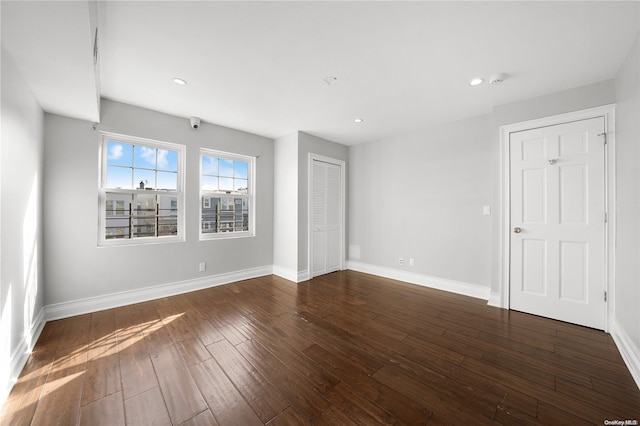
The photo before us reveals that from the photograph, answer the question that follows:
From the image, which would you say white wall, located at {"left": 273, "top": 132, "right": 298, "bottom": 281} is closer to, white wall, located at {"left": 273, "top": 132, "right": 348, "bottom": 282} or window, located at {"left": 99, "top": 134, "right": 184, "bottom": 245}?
white wall, located at {"left": 273, "top": 132, "right": 348, "bottom": 282}

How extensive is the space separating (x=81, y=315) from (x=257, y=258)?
234 cm

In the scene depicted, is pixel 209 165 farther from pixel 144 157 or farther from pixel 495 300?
pixel 495 300

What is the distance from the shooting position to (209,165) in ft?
13.0

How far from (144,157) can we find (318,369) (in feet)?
11.4

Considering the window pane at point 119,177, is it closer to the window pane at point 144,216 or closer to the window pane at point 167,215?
the window pane at point 144,216

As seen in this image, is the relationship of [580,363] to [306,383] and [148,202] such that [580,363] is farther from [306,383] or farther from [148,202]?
[148,202]

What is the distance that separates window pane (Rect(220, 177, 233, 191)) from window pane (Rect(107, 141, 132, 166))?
1.25 meters

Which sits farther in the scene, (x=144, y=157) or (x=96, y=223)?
(x=144, y=157)

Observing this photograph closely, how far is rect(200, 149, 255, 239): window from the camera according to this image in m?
3.91

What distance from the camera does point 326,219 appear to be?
187 inches

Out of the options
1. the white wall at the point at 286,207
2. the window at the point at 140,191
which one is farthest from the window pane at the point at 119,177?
the white wall at the point at 286,207

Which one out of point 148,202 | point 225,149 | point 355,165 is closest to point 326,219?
point 355,165

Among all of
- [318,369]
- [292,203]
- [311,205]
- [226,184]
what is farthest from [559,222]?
[226,184]

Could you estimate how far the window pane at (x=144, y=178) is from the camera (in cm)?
327
